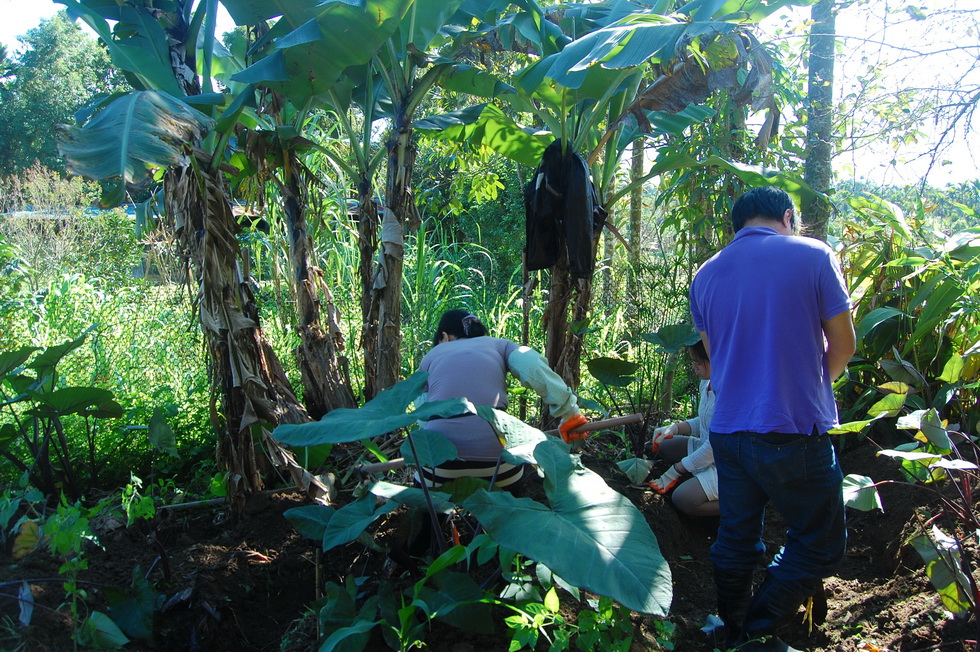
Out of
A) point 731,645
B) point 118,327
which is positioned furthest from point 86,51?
point 731,645

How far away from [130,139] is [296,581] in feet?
6.68

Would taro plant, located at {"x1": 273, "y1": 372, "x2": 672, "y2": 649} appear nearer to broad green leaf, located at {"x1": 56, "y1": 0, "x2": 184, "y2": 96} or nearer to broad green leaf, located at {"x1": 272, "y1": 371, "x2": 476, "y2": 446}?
broad green leaf, located at {"x1": 272, "y1": 371, "x2": 476, "y2": 446}

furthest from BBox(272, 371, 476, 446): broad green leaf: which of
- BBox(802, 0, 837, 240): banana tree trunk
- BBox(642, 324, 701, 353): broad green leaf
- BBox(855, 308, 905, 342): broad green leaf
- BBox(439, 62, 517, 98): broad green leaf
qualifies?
BBox(802, 0, 837, 240): banana tree trunk

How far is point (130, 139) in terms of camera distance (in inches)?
107

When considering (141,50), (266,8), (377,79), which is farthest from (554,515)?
(141,50)

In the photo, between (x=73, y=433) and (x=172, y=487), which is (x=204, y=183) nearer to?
(x=172, y=487)

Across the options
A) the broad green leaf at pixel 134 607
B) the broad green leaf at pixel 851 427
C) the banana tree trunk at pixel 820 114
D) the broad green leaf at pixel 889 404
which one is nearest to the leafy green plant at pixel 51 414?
the broad green leaf at pixel 134 607

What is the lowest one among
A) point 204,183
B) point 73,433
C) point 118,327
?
point 73,433

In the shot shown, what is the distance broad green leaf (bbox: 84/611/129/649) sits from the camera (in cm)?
218

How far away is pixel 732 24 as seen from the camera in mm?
3004

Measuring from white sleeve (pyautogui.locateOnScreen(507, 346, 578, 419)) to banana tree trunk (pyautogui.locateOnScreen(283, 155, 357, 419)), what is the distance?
186cm

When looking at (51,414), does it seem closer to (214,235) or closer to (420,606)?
(214,235)

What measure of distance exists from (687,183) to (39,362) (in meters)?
4.14

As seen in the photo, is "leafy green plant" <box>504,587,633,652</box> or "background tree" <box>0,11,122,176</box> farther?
"background tree" <box>0,11,122,176</box>
